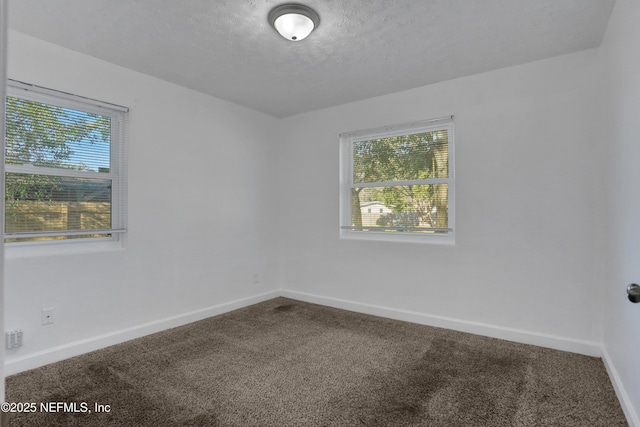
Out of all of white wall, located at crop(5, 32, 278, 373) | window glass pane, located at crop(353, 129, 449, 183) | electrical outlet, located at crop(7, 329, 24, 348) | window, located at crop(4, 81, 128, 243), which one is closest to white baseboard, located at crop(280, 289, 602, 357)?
white wall, located at crop(5, 32, 278, 373)

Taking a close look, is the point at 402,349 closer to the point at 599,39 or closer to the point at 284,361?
the point at 284,361

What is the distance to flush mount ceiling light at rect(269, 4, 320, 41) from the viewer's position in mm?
2055

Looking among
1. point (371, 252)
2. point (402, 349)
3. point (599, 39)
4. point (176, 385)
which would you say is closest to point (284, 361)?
point (176, 385)

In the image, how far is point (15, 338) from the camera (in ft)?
7.55

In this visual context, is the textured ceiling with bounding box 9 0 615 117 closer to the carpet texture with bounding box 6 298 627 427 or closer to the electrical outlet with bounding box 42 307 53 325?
the electrical outlet with bounding box 42 307 53 325

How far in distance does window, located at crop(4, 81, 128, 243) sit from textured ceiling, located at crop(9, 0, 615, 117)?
451mm

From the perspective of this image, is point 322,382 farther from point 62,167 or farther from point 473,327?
point 62,167

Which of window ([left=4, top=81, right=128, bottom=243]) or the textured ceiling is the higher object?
the textured ceiling

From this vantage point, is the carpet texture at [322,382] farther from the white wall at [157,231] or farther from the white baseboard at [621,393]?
the white wall at [157,231]

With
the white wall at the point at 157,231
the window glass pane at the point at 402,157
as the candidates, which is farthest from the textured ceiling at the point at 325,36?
the window glass pane at the point at 402,157

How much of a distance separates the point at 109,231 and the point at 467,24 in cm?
309

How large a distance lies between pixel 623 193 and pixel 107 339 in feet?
12.2

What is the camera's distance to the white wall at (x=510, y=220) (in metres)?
2.63

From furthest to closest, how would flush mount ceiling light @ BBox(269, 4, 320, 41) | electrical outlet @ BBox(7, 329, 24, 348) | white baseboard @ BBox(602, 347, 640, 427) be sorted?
electrical outlet @ BBox(7, 329, 24, 348), flush mount ceiling light @ BBox(269, 4, 320, 41), white baseboard @ BBox(602, 347, 640, 427)
